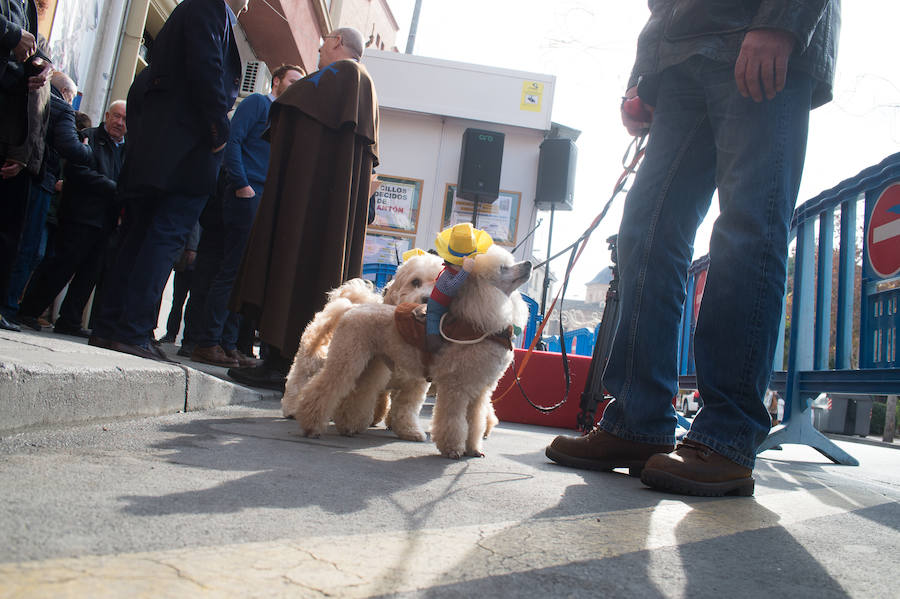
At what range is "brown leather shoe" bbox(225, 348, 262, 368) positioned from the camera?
5.06 metres

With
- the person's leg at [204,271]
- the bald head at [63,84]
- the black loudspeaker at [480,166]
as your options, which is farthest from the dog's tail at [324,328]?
the black loudspeaker at [480,166]

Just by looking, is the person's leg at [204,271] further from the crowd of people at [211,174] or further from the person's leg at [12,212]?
the person's leg at [12,212]

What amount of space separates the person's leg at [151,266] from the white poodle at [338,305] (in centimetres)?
89

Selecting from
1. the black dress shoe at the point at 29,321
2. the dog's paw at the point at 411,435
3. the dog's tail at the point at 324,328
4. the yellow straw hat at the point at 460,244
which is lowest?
the dog's paw at the point at 411,435

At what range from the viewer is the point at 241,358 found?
530 centimetres

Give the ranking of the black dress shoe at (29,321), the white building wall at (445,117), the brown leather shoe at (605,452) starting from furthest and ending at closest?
1. the white building wall at (445,117)
2. the black dress shoe at (29,321)
3. the brown leather shoe at (605,452)

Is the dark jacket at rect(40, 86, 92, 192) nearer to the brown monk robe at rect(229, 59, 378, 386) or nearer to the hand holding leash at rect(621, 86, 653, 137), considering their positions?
the brown monk robe at rect(229, 59, 378, 386)

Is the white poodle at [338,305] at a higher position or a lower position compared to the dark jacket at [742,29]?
lower

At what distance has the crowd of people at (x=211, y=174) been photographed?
346cm

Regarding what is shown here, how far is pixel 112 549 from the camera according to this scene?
94 centimetres

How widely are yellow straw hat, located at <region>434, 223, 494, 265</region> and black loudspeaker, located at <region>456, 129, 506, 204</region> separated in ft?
24.8

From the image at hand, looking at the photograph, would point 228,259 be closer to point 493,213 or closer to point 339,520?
point 339,520

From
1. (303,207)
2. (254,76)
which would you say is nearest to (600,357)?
(303,207)

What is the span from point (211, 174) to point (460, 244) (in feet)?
5.65
